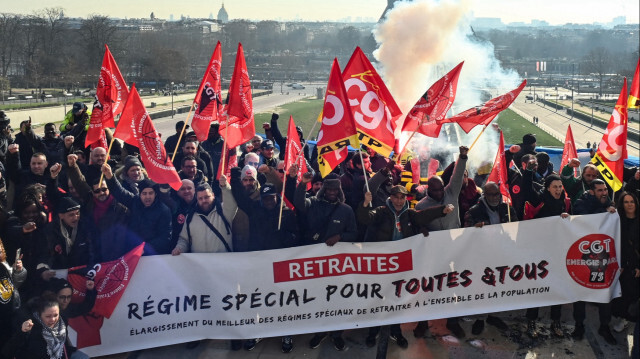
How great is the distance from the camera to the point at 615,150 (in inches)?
263

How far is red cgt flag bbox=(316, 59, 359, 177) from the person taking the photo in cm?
583

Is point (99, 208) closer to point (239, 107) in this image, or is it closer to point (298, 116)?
point (239, 107)

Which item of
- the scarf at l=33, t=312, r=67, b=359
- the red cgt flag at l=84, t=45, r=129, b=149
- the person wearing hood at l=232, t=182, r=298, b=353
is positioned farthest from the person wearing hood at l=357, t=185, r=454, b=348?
the red cgt flag at l=84, t=45, r=129, b=149

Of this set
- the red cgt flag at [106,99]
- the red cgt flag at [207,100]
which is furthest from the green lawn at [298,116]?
the red cgt flag at [106,99]

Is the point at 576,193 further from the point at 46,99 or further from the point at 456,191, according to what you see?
the point at 46,99

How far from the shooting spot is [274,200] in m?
5.62

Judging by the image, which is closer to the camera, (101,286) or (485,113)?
(101,286)

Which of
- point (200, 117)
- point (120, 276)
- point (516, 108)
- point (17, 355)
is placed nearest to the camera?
point (17, 355)

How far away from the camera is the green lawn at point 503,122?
29.5 meters

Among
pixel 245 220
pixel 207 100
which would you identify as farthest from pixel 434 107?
pixel 207 100

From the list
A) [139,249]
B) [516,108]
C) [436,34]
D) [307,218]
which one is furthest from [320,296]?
[516,108]

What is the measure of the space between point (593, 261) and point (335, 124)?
118 inches

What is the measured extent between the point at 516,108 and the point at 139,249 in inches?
2007

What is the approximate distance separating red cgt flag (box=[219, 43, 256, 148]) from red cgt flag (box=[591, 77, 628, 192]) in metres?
4.36
